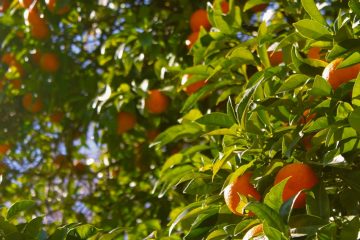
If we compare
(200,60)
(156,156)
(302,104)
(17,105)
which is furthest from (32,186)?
(302,104)

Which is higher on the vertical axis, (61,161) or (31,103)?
(31,103)

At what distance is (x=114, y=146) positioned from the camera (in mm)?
2729

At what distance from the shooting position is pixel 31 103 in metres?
2.78

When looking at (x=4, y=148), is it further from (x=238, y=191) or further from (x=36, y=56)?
(x=238, y=191)

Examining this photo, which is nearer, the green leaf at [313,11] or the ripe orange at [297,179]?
the ripe orange at [297,179]

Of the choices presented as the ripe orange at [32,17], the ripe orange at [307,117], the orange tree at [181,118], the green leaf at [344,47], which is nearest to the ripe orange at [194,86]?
the orange tree at [181,118]

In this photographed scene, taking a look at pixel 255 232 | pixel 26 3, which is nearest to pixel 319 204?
pixel 255 232

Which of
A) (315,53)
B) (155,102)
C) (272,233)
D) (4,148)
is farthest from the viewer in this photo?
(4,148)

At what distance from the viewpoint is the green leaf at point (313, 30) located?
1302 mm

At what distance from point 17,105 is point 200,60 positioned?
1263mm

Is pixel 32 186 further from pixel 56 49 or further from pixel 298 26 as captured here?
pixel 298 26

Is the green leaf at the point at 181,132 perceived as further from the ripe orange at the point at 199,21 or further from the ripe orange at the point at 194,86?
the ripe orange at the point at 199,21

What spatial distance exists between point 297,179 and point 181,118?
0.76m

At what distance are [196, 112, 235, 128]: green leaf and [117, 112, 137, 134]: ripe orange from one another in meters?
1.04
